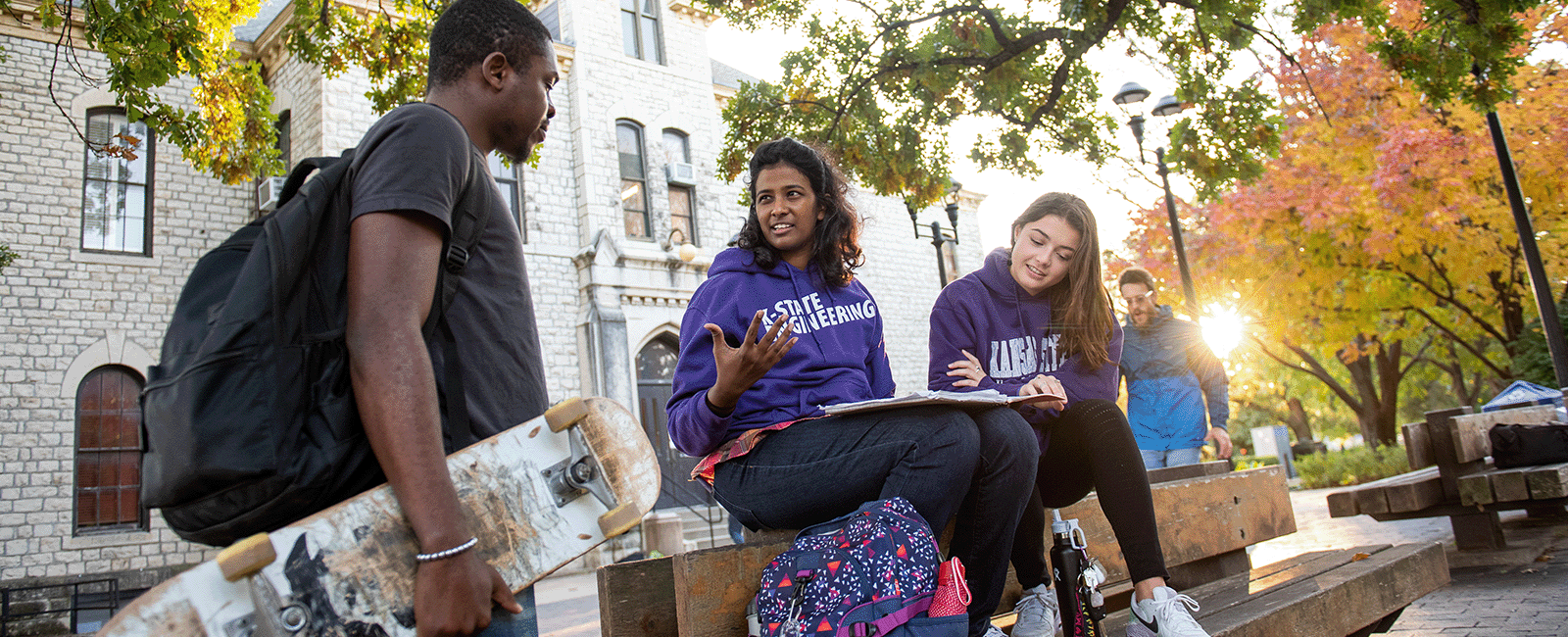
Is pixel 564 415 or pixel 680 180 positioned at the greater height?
pixel 680 180

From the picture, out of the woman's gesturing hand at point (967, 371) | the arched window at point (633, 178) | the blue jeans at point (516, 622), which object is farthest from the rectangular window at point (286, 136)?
the blue jeans at point (516, 622)

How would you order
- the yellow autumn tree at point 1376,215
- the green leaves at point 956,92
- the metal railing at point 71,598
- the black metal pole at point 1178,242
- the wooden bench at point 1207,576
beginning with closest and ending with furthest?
the wooden bench at point 1207,576
the green leaves at point 956,92
the metal railing at point 71,598
the black metal pole at point 1178,242
the yellow autumn tree at point 1376,215

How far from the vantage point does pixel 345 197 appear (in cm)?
150

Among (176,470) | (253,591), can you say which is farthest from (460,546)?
(176,470)

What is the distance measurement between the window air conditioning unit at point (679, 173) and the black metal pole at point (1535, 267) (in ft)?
37.7

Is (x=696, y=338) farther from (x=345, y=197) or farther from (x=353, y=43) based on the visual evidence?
(x=353, y=43)

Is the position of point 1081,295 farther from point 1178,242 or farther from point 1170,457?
point 1178,242

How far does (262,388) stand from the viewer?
4.34 feet

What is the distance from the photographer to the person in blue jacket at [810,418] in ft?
7.20

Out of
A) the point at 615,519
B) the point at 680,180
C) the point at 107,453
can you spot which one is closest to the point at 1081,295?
the point at 615,519

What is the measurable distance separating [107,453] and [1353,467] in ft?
68.8

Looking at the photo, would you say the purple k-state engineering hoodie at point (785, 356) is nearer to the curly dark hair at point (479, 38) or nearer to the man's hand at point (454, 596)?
the curly dark hair at point (479, 38)

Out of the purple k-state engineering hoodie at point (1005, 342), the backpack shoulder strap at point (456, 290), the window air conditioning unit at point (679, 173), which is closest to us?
the backpack shoulder strap at point (456, 290)

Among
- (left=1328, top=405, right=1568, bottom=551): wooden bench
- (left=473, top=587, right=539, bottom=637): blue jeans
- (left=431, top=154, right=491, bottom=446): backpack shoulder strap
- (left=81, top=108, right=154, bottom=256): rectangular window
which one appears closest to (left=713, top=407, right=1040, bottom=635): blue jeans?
(left=473, top=587, right=539, bottom=637): blue jeans
